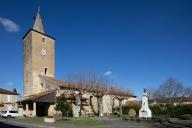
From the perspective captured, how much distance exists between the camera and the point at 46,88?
1827 inches

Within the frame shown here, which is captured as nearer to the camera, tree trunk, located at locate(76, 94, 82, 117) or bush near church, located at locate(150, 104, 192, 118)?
bush near church, located at locate(150, 104, 192, 118)

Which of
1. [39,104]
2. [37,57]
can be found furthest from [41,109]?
[37,57]

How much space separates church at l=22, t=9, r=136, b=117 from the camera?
42.7m

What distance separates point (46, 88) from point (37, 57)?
648cm

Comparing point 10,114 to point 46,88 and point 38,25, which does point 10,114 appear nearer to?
point 46,88

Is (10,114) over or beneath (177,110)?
beneath

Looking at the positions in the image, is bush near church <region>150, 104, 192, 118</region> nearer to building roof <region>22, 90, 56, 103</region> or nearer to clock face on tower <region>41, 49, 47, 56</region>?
building roof <region>22, 90, 56, 103</region>

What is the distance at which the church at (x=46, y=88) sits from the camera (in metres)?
42.7

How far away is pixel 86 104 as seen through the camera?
159ft

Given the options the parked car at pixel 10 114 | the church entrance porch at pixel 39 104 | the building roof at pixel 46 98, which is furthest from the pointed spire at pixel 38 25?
the parked car at pixel 10 114

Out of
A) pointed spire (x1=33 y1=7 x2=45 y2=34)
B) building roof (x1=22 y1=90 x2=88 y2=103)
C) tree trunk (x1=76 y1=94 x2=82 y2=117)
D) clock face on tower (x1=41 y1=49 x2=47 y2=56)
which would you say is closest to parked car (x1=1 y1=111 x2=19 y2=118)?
building roof (x1=22 y1=90 x2=88 y2=103)

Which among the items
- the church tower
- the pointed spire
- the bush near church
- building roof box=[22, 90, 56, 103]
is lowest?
the bush near church

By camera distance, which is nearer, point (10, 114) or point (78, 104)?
point (78, 104)

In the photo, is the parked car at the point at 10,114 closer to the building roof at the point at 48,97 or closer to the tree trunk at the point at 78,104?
the building roof at the point at 48,97
